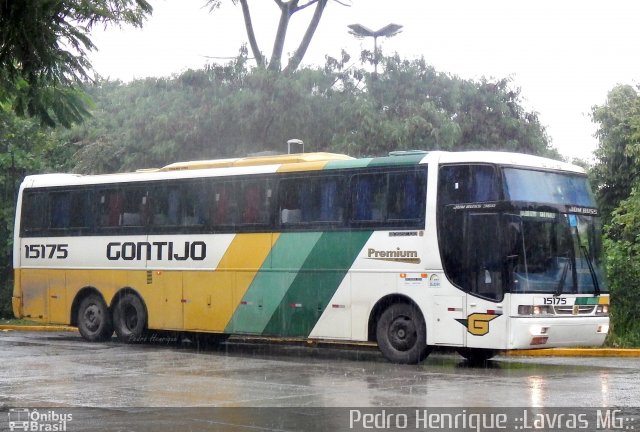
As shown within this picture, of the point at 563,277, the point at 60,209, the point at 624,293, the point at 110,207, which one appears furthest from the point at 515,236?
the point at 60,209

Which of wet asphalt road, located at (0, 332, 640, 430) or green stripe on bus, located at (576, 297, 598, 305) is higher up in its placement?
green stripe on bus, located at (576, 297, 598, 305)

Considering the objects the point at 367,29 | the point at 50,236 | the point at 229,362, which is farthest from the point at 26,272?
the point at 367,29

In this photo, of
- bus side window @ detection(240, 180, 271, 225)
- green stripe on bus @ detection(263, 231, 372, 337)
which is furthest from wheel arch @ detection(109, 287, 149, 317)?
green stripe on bus @ detection(263, 231, 372, 337)

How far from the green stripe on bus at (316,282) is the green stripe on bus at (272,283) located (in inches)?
4.9

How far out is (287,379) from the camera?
1480 cm

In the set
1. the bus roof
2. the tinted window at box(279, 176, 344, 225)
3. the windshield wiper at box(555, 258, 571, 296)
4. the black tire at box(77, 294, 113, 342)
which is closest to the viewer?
the windshield wiper at box(555, 258, 571, 296)

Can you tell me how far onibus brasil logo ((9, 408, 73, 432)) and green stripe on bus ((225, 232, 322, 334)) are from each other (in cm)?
850

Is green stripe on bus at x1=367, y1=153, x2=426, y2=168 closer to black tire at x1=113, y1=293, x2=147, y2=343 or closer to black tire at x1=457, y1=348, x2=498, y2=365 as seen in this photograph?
black tire at x1=457, y1=348, x2=498, y2=365

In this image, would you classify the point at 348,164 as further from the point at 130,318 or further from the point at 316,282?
the point at 130,318

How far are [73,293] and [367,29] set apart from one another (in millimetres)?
15246

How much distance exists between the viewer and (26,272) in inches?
954

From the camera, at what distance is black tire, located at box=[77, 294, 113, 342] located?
2284 centimetres

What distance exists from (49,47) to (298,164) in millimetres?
11472

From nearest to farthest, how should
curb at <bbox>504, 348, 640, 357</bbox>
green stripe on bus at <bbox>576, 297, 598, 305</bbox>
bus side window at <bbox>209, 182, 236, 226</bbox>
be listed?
green stripe on bus at <bbox>576, 297, 598, 305</bbox> < curb at <bbox>504, 348, 640, 357</bbox> < bus side window at <bbox>209, 182, 236, 226</bbox>
